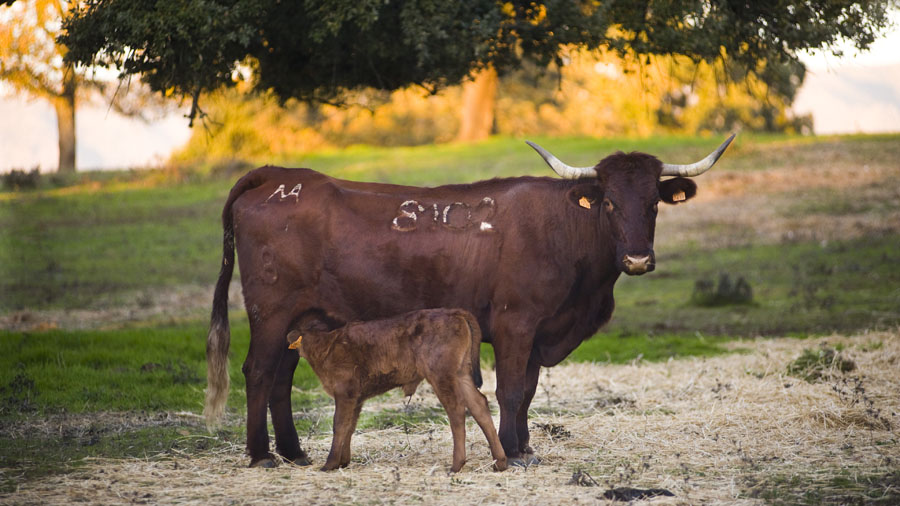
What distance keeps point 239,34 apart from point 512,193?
154 inches

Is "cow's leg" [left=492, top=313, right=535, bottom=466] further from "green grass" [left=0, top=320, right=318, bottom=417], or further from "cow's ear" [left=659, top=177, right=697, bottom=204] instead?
"green grass" [left=0, top=320, right=318, bottom=417]

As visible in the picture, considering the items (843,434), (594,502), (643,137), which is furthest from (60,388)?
(643,137)

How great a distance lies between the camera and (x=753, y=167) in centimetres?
2756

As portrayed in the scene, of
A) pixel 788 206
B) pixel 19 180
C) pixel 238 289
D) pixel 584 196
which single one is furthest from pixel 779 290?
pixel 19 180

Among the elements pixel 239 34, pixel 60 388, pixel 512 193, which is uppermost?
pixel 239 34

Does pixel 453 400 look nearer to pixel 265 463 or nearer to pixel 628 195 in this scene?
pixel 265 463

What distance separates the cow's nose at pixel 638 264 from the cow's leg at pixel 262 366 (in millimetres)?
2690

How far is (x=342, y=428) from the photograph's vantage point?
25.1ft

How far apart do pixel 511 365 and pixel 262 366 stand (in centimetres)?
195

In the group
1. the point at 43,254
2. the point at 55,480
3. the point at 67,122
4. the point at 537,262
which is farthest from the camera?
the point at 67,122

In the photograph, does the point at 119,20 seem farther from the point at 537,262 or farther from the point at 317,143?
the point at 317,143

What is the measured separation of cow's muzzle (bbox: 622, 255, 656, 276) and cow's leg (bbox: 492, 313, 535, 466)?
879 millimetres

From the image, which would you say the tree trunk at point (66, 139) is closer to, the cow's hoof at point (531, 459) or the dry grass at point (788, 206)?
Result: the dry grass at point (788, 206)

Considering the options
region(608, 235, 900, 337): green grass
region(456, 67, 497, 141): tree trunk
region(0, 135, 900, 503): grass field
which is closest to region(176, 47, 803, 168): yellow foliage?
region(456, 67, 497, 141): tree trunk
